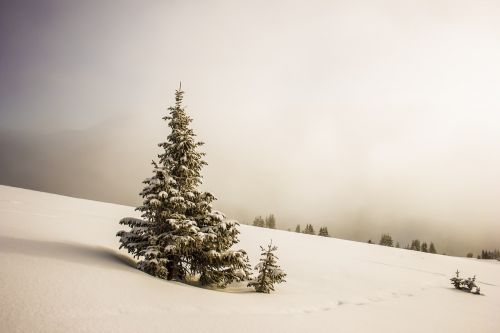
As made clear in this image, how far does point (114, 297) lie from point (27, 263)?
273 centimetres

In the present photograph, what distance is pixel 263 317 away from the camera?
8.17 m

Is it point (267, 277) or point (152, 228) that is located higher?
point (152, 228)

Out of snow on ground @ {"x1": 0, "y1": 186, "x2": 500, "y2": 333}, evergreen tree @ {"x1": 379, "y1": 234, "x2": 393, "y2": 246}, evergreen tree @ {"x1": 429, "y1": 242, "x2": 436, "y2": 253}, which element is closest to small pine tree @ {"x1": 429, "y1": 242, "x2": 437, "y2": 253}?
evergreen tree @ {"x1": 429, "y1": 242, "x2": 436, "y2": 253}

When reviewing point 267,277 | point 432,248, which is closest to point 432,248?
point 432,248

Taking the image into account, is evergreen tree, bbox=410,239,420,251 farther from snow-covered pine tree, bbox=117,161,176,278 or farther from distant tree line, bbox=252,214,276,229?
snow-covered pine tree, bbox=117,161,176,278

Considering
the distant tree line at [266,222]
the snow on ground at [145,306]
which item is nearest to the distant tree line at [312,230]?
the distant tree line at [266,222]

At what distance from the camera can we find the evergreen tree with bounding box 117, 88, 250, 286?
12.0 meters

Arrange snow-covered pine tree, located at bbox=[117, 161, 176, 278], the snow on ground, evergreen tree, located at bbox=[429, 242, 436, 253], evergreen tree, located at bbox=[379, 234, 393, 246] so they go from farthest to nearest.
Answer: evergreen tree, located at bbox=[429, 242, 436, 253] → evergreen tree, located at bbox=[379, 234, 393, 246] → snow-covered pine tree, located at bbox=[117, 161, 176, 278] → the snow on ground

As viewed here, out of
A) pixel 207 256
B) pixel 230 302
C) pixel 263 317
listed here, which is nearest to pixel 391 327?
pixel 263 317

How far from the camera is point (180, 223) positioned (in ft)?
40.0

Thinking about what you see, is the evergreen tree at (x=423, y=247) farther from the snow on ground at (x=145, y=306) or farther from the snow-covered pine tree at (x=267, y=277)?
the snow-covered pine tree at (x=267, y=277)

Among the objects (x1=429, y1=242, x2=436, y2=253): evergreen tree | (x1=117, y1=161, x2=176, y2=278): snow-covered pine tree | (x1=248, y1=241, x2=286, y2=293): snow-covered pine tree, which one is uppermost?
(x1=117, y1=161, x2=176, y2=278): snow-covered pine tree

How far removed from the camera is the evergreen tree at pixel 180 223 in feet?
39.4

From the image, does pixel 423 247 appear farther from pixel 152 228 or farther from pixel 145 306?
pixel 145 306
